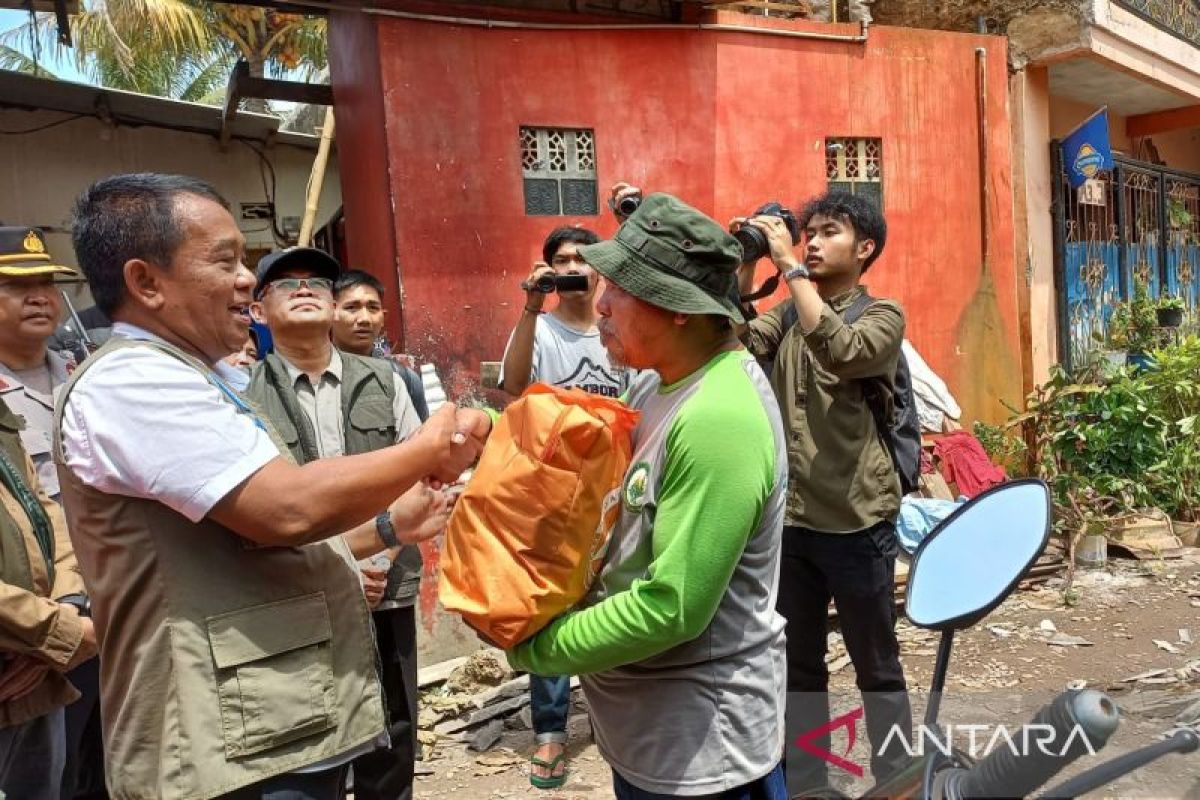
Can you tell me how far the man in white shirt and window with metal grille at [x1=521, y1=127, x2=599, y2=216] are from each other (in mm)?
3870

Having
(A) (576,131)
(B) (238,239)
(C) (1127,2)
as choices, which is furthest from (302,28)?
(B) (238,239)

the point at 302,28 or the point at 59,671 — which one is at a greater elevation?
the point at 302,28

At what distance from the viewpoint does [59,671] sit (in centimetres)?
Result: 228

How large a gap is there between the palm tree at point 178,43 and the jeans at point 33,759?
12.2 meters

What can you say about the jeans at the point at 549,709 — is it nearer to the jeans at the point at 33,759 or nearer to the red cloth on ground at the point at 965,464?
the jeans at the point at 33,759

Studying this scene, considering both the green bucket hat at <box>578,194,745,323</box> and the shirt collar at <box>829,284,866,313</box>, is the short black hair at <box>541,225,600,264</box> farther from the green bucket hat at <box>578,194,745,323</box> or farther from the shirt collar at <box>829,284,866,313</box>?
the green bucket hat at <box>578,194,745,323</box>

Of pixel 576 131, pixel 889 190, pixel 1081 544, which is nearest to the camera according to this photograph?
pixel 576 131

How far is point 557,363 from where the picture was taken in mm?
3676

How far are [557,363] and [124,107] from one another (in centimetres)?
668

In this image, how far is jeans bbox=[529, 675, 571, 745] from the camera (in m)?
3.68

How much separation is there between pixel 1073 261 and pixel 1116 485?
2498 mm

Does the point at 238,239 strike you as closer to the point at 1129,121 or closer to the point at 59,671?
the point at 59,671

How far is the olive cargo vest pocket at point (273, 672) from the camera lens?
4.95ft

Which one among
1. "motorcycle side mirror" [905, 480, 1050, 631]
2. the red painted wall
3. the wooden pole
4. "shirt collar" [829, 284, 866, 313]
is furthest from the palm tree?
"motorcycle side mirror" [905, 480, 1050, 631]
